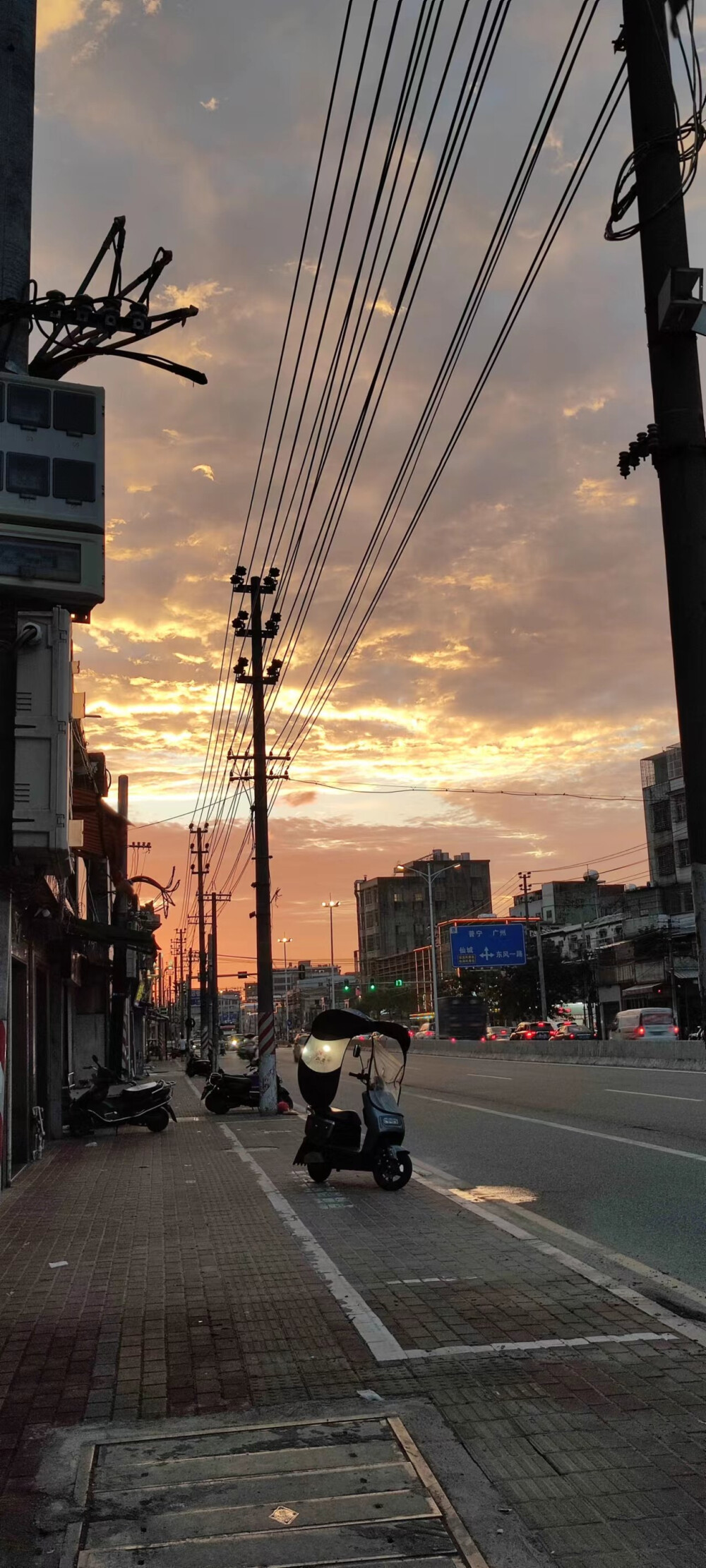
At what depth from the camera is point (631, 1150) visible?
1423 centimetres

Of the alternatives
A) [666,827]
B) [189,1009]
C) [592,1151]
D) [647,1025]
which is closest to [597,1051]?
[647,1025]

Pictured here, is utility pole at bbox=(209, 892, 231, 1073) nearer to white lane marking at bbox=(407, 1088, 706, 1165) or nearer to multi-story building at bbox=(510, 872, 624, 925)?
white lane marking at bbox=(407, 1088, 706, 1165)

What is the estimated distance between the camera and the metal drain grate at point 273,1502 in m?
4.09

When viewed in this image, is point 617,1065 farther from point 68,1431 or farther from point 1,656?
point 68,1431

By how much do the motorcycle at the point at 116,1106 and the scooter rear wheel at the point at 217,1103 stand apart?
442 cm

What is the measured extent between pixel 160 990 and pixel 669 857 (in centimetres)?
10234

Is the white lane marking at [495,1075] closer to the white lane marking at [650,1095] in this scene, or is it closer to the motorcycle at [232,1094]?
the white lane marking at [650,1095]

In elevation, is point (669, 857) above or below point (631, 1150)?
above

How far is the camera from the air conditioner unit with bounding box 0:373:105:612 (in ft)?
36.5

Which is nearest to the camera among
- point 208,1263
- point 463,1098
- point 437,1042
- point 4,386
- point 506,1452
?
point 506,1452

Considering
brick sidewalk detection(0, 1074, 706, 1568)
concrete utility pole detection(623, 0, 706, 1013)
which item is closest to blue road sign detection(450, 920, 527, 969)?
brick sidewalk detection(0, 1074, 706, 1568)

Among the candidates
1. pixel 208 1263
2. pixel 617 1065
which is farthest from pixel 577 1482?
pixel 617 1065

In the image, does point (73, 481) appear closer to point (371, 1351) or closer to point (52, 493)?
point (52, 493)

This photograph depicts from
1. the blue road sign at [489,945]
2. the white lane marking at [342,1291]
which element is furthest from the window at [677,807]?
the white lane marking at [342,1291]
